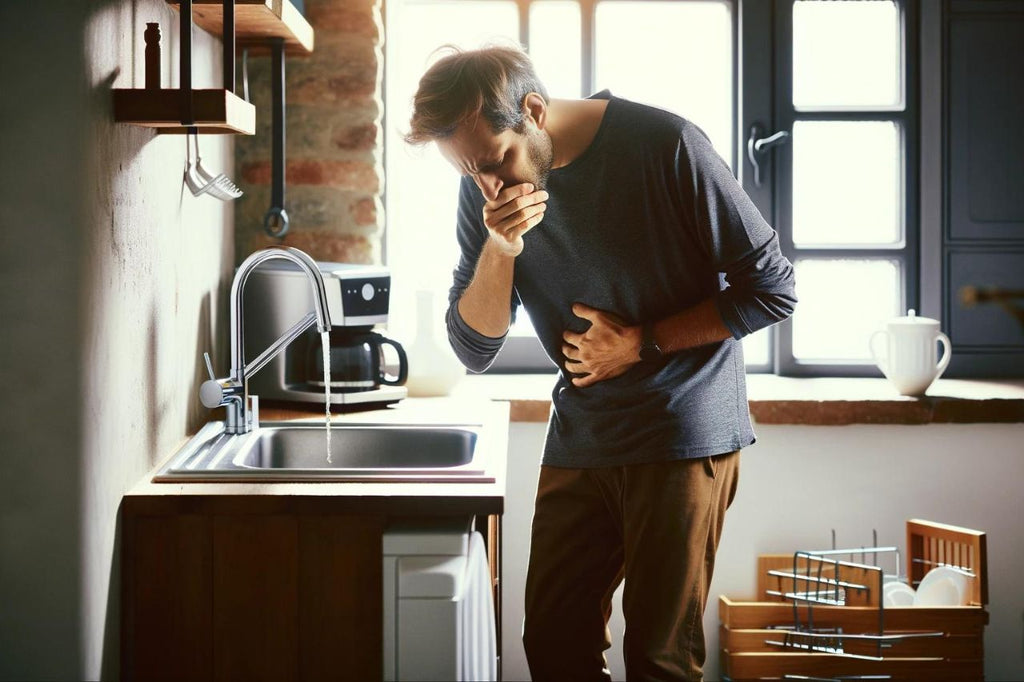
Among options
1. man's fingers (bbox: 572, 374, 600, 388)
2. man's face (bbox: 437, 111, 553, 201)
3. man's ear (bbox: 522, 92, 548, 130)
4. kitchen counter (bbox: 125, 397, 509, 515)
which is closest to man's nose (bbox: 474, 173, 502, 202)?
man's face (bbox: 437, 111, 553, 201)

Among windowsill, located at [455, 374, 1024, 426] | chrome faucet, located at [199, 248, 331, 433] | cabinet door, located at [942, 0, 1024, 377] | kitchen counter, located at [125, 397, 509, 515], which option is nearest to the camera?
kitchen counter, located at [125, 397, 509, 515]

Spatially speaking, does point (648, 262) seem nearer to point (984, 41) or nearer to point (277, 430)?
point (277, 430)

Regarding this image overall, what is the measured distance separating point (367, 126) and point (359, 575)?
143cm

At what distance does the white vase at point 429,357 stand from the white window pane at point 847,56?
1175 mm

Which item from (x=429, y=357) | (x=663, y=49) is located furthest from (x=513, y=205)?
(x=663, y=49)

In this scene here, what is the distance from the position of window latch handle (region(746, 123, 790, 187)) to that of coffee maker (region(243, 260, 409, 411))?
108 cm

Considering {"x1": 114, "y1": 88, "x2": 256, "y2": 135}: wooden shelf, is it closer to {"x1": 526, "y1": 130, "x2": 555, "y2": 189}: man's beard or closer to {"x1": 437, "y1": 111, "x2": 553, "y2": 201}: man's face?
{"x1": 437, "y1": 111, "x2": 553, "y2": 201}: man's face

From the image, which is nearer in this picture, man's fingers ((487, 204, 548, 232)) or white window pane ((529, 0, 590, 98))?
man's fingers ((487, 204, 548, 232))

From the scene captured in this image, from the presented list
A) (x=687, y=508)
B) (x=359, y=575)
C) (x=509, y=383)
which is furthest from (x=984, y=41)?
(x=359, y=575)

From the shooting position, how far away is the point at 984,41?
2846 mm

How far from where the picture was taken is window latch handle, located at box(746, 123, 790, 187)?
2848mm

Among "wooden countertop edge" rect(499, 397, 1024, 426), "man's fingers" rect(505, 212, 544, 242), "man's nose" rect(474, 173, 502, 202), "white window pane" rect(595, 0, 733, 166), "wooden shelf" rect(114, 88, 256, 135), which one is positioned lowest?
"wooden countertop edge" rect(499, 397, 1024, 426)

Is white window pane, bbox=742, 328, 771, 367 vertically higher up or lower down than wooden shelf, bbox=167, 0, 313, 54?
lower down

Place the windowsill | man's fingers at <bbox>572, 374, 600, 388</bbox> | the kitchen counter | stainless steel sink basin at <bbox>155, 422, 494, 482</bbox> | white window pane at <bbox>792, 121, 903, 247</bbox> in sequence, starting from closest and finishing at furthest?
Answer: 1. the kitchen counter
2. man's fingers at <bbox>572, 374, 600, 388</bbox>
3. stainless steel sink basin at <bbox>155, 422, 494, 482</bbox>
4. the windowsill
5. white window pane at <bbox>792, 121, 903, 247</bbox>
